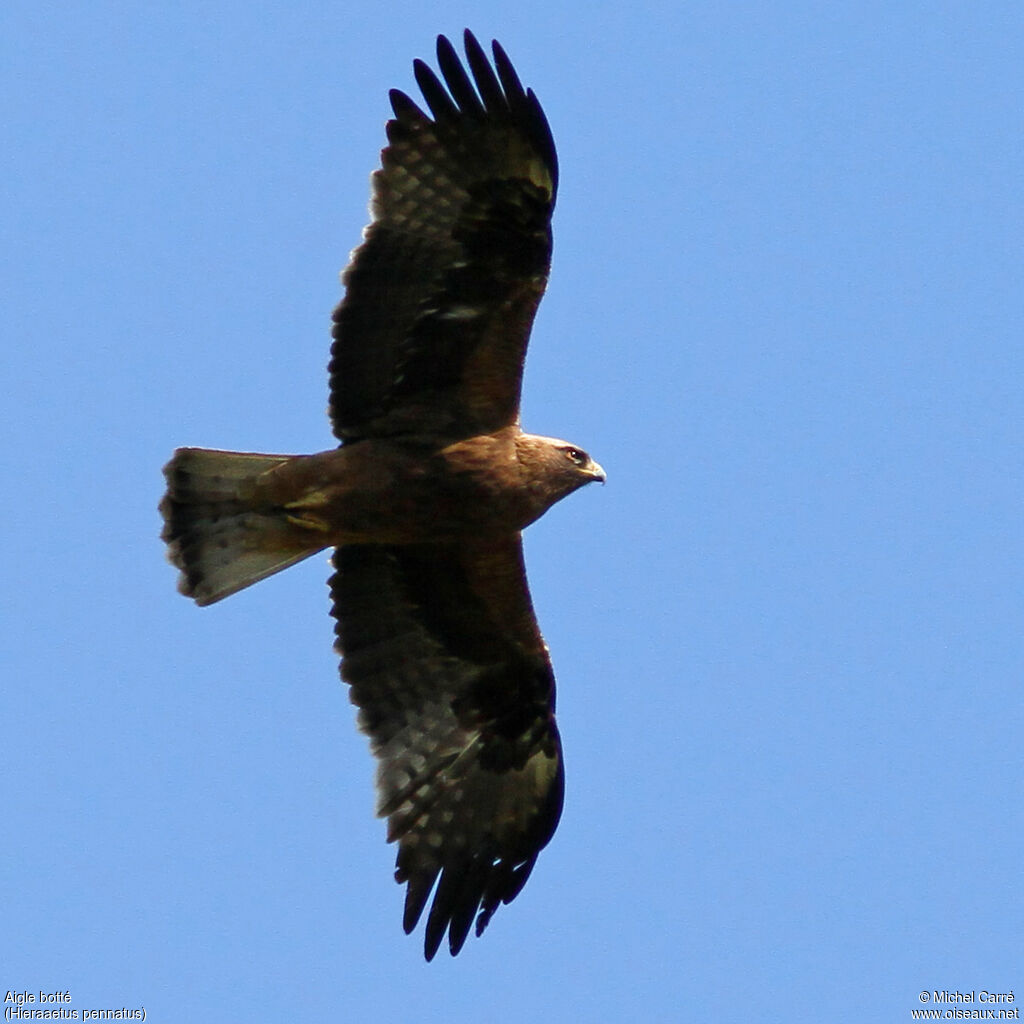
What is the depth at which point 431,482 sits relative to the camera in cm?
1058

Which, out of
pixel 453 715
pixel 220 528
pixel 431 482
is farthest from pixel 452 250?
pixel 453 715

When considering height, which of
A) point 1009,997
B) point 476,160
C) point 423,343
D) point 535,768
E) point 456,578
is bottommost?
point 1009,997

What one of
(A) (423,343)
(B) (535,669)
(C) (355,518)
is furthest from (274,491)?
(B) (535,669)

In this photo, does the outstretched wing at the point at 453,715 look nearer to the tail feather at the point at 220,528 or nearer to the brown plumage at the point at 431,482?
the brown plumage at the point at 431,482

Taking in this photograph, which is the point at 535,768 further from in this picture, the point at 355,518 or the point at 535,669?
the point at 355,518

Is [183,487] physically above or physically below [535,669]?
above

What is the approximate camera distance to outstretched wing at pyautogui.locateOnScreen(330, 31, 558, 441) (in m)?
10.4

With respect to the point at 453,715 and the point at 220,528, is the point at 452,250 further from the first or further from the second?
the point at 453,715

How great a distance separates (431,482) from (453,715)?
5.39 feet

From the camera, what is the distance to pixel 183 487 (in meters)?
10.9

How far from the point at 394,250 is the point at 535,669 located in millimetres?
2582

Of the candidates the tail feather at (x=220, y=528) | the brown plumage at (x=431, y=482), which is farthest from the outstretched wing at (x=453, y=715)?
the tail feather at (x=220, y=528)

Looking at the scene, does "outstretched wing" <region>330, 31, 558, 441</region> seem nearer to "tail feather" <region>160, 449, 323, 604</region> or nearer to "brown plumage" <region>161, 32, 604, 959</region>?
"brown plumage" <region>161, 32, 604, 959</region>

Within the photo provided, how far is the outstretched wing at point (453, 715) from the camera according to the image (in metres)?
11.3
